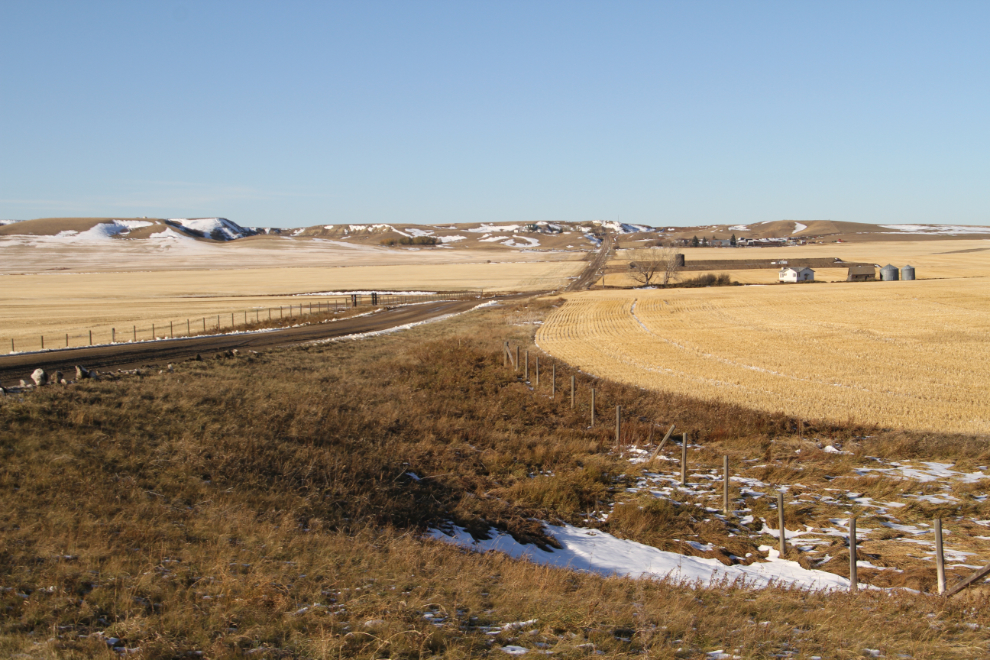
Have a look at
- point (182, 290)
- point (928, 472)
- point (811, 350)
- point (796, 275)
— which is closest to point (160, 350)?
point (928, 472)

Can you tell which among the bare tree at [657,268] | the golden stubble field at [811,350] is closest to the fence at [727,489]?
the golden stubble field at [811,350]

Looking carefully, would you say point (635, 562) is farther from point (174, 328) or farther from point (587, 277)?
point (587, 277)

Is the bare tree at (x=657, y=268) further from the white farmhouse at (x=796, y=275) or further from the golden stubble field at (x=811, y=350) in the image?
the golden stubble field at (x=811, y=350)

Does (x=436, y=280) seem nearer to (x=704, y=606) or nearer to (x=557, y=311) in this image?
(x=557, y=311)

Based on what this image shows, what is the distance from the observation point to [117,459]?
39.2 ft

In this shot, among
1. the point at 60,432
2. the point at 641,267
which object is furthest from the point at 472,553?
the point at 641,267

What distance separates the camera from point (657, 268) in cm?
9919

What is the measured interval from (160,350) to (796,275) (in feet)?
284

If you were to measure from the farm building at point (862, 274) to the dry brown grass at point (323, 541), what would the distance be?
82097 mm

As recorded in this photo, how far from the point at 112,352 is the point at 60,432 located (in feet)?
62.3

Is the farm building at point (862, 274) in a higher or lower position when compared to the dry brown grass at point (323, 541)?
higher

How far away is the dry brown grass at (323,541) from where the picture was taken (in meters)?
6.99

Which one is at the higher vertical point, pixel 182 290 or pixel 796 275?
pixel 796 275

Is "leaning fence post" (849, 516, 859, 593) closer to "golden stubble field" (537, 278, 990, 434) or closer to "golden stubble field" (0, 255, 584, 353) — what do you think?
"golden stubble field" (537, 278, 990, 434)
